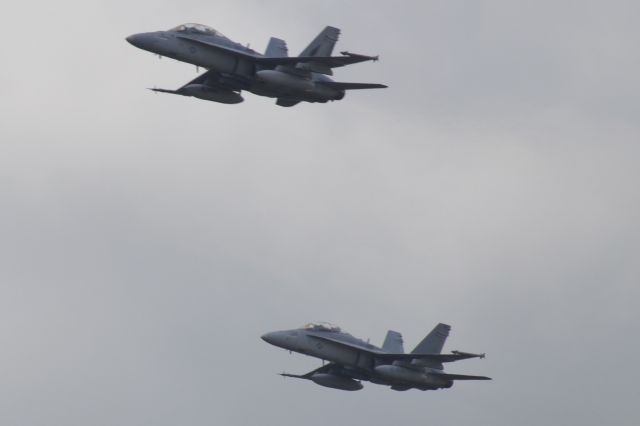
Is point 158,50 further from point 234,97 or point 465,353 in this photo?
point 465,353

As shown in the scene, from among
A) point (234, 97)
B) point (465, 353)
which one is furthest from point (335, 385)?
point (234, 97)

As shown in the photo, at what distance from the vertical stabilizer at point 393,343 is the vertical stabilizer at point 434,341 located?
113 inches

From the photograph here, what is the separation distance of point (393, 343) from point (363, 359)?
482 centimetres

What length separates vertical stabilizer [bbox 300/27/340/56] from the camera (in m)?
92.4

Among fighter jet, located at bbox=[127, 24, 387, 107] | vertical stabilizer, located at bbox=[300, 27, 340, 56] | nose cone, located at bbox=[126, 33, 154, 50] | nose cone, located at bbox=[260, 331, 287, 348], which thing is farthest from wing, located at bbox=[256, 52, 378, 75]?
nose cone, located at bbox=[260, 331, 287, 348]

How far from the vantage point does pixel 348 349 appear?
340ft

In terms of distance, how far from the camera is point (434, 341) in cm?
10544

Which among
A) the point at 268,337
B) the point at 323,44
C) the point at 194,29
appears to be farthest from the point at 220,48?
the point at 268,337

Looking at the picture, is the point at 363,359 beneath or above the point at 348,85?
beneath

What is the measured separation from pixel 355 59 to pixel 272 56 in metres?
8.56

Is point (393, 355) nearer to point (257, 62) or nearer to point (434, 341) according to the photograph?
point (434, 341)

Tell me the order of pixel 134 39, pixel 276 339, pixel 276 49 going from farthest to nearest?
pixel 276 339
pixel 276 49
pixel 134 39

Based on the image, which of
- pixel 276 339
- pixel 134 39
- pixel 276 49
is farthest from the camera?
pixel 276 339

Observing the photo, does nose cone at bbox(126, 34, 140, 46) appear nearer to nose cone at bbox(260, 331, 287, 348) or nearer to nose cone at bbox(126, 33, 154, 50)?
nose cone at bbox(126, 33, 154, 50)
